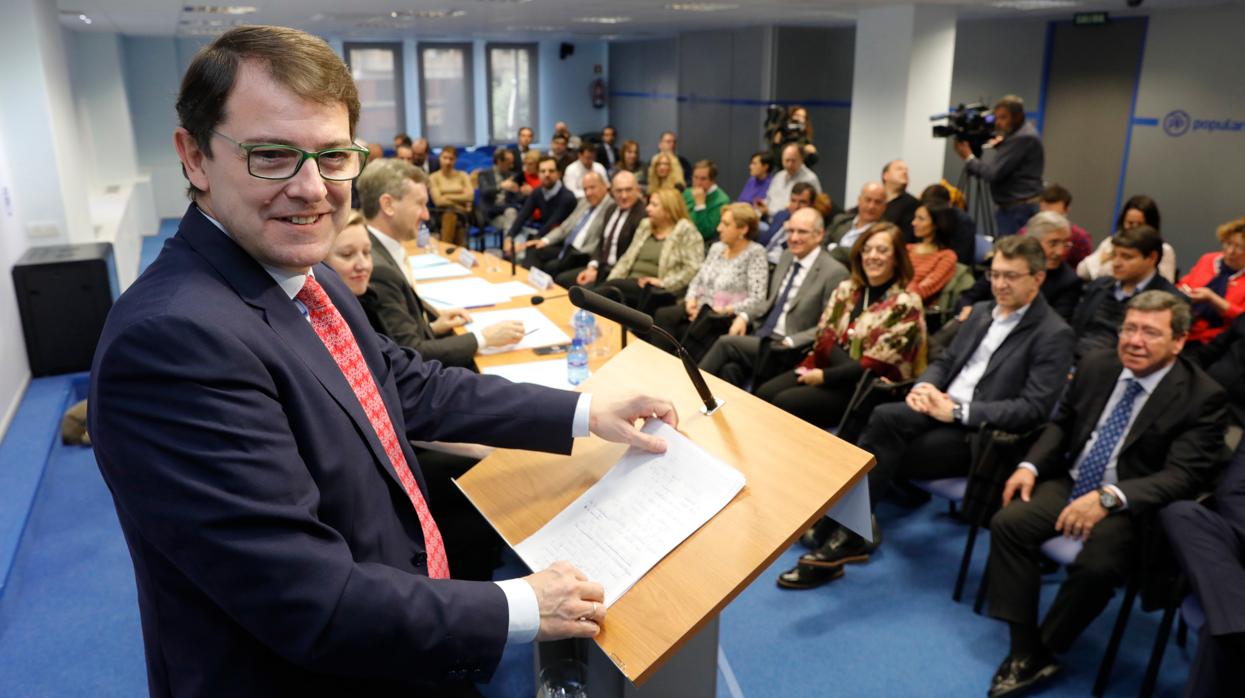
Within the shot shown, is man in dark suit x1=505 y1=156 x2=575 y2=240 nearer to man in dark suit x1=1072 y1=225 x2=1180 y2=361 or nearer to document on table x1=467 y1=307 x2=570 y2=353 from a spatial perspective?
document on table x1=467 y1=307 x2=570 y2=353

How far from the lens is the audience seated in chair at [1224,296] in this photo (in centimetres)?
434

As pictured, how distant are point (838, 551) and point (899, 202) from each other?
369 cm

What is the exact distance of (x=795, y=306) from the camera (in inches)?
182

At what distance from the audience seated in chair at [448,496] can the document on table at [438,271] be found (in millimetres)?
1898

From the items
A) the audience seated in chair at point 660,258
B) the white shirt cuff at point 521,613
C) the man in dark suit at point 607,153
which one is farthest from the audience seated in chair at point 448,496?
the man in dark suit at point 607,153

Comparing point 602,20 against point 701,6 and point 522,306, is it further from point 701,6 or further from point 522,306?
point 522,306

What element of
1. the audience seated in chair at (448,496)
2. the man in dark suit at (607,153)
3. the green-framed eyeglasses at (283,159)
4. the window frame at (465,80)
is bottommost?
the audience seated in chair at (448,496)

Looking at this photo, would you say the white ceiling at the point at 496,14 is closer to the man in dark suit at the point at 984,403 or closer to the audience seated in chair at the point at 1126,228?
the audience seated in chair at the point at 1126,228

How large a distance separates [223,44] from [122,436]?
483 millimetres

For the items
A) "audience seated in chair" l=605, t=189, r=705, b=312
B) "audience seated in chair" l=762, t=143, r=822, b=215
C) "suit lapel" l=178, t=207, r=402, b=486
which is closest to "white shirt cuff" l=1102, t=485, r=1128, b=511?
"suit lapel" l=178, t=207, r=402, b=486

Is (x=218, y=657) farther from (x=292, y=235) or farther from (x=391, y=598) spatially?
(x=292, y=235)

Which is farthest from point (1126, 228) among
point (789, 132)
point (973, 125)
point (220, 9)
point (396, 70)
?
point (396, 70)

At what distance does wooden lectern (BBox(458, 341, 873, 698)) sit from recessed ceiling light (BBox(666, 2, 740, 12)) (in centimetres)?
683

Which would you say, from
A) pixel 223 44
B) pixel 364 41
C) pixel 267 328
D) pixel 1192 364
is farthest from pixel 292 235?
pixel 364 41
